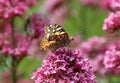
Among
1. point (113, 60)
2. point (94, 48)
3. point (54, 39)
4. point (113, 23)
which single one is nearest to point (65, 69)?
point (54, 39)

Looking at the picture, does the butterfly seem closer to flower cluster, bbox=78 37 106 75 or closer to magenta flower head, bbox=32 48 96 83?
magenta flower head, bbox=32 48 96 83

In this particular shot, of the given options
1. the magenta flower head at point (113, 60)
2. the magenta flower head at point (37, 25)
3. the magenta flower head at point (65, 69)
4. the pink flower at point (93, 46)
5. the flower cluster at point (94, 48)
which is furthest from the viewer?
the pink flower at point (93, 46)

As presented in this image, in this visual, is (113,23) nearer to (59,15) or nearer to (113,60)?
(113,60)

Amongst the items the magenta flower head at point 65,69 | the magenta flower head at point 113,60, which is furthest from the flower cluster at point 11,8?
the magenta flower head at point 65,69

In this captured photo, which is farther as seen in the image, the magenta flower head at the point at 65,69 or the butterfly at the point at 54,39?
the butterfly at the point at 54,39

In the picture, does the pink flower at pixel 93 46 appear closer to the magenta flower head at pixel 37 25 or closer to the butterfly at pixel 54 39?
the magenta flower head at pixel 37 25

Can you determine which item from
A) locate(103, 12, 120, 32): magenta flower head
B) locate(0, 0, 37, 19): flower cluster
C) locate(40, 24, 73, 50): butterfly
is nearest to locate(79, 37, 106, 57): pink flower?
locate(0, 0, 37, 19): flower cluster
